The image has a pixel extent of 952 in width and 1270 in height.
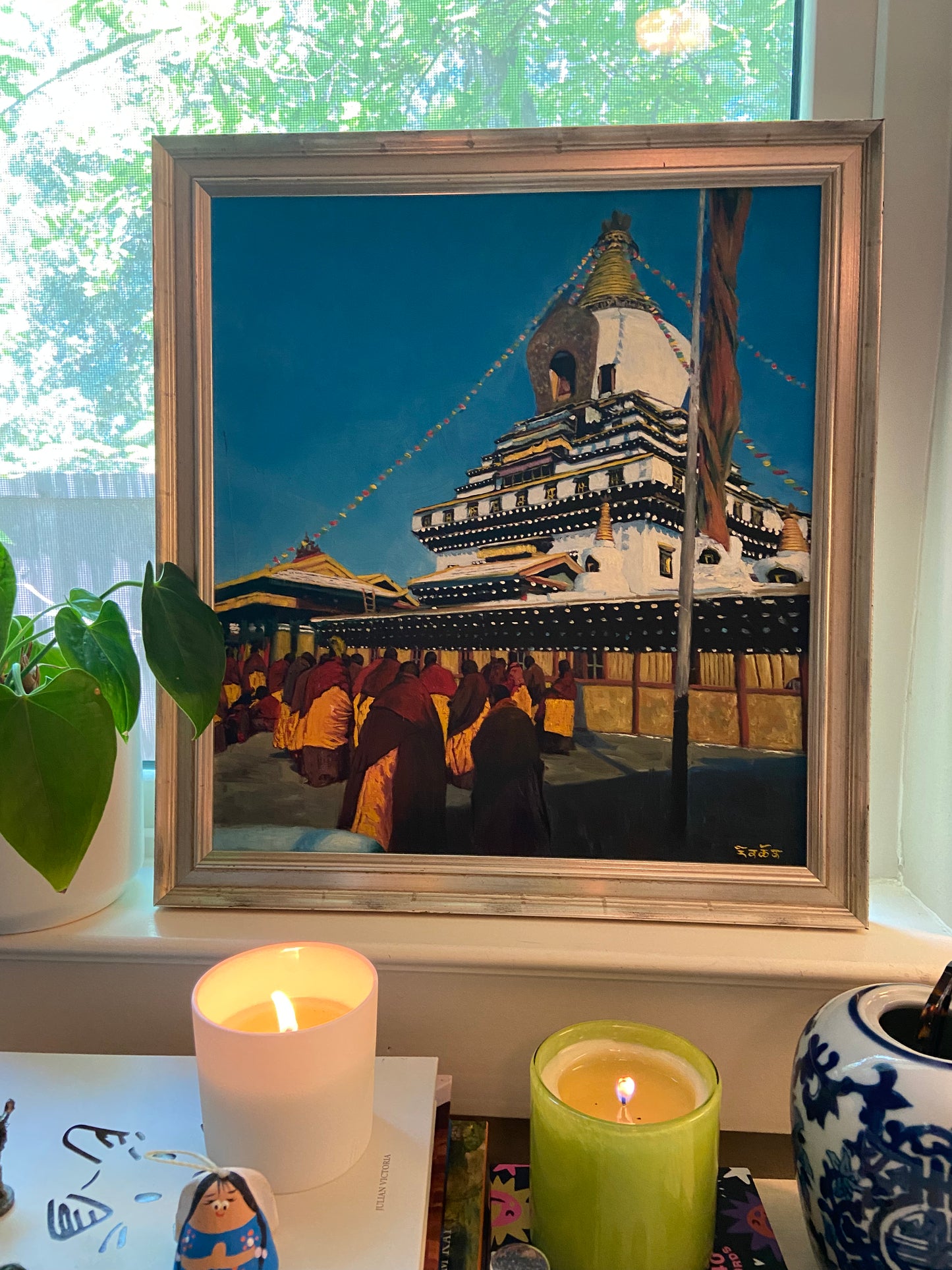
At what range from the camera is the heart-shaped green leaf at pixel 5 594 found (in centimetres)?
51

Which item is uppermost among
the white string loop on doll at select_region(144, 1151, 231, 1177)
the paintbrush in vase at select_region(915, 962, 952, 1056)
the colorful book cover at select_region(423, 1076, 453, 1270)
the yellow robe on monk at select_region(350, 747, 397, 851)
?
the yellow robe on monk at select_region(350, 747, 397, 851)

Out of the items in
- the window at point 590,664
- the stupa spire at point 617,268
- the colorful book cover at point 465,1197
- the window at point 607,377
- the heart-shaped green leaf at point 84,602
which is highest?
the stupa spire at point 617,268

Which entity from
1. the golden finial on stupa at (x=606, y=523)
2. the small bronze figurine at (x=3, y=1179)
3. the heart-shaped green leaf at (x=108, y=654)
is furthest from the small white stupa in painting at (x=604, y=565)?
the small bronze figurine at (x=3, y=1179)

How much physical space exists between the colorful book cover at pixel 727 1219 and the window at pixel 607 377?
1.66 ft

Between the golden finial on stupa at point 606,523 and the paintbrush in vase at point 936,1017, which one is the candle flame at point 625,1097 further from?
the golden finial on stupa at point 606,523

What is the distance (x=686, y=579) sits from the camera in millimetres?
581

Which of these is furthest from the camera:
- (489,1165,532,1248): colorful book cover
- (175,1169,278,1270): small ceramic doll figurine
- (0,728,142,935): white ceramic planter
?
(0,728,142,935): white ceramic planter

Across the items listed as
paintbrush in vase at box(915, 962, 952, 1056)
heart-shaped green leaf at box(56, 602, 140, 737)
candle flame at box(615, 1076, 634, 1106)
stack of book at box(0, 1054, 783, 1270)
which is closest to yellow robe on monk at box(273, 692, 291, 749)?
heart-shaped green leaf at box(56, 602, 140, 737)

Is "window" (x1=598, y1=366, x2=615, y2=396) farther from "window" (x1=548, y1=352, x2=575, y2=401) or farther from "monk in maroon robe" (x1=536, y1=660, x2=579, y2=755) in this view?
"monk in maroon robe" (x1=536, y1=660, x2=579, y2=755)

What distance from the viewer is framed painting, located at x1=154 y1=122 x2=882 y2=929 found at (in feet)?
1.85

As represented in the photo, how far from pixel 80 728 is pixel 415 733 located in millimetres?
221

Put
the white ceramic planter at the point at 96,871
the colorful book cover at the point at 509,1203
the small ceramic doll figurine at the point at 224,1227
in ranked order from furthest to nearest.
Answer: the white ceramic planter at the point at 96,871, the colorful book cover at the point at 509,1203, the small ceramic doll figurine at the point at 224,1227

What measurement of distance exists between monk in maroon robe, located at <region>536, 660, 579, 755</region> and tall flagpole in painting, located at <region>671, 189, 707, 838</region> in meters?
0.07

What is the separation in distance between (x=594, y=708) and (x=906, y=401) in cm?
33
